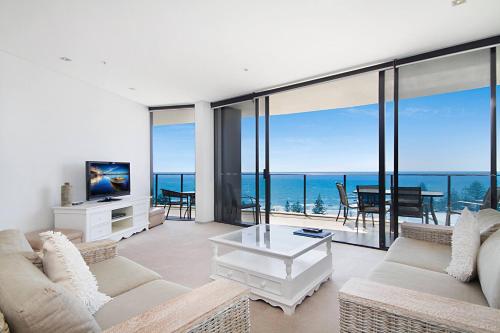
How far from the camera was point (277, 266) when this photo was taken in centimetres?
246

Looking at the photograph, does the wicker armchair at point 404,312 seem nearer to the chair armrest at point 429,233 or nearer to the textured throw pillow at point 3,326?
the textured throw pillow at point 3,326

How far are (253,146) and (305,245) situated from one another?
9.97 feet

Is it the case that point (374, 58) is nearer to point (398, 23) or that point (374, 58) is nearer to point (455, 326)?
point (398, 23)

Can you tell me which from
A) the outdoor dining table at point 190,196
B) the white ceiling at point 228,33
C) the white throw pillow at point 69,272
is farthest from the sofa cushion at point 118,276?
the outdoor dining table at point 190,196

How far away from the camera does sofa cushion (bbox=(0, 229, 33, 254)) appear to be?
153cm

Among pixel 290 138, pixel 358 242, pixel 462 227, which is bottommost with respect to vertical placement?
pixel 358 242

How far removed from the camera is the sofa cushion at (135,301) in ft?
4.30

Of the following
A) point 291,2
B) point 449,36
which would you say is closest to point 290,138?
point 449,36

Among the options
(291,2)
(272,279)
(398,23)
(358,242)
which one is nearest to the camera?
(272,279)

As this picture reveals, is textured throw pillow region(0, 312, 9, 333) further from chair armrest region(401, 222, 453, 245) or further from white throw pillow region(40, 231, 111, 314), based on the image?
chair armrest region(401, 222, 453, 245)

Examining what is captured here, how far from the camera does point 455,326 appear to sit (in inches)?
39.7

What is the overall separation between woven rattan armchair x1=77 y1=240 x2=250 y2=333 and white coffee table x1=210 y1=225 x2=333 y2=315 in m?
0.98

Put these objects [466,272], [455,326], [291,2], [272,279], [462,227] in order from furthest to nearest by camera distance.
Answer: [291,2] → [272,279] → [462,227] → [466,272] → [455,326]

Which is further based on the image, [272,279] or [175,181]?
[175,181]
